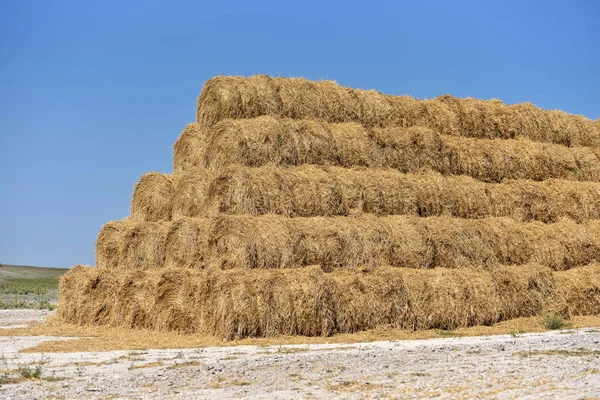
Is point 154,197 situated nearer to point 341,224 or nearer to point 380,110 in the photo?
point 341,224

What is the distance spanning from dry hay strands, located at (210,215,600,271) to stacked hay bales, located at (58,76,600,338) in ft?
0.12

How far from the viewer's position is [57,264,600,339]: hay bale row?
53.8 feet

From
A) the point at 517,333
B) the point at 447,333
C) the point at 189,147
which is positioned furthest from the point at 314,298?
the point at 189,147

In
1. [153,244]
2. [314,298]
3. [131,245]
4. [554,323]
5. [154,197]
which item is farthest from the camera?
[154,197]

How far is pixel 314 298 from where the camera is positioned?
650 inches

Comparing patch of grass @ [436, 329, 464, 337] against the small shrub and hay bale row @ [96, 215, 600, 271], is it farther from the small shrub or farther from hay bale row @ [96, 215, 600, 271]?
the small shrub

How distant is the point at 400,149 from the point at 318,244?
4.67 m

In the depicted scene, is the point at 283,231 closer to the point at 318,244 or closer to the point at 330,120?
the point at 318,244

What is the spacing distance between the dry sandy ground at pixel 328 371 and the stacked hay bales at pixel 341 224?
7.47ft

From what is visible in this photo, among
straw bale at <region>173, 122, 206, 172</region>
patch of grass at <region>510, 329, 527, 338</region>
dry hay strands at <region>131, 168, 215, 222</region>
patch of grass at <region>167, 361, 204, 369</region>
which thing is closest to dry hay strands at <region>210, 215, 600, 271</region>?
dry hay strands at <region>131, 168, 215, 222</region>

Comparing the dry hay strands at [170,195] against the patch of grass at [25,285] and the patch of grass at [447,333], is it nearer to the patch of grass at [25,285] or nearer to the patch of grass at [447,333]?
the patch of grass at [447,333]

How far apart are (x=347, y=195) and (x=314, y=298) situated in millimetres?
3682

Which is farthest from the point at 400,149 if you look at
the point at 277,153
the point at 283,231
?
the point at 283,231

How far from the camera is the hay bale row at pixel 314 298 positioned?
645 inches
